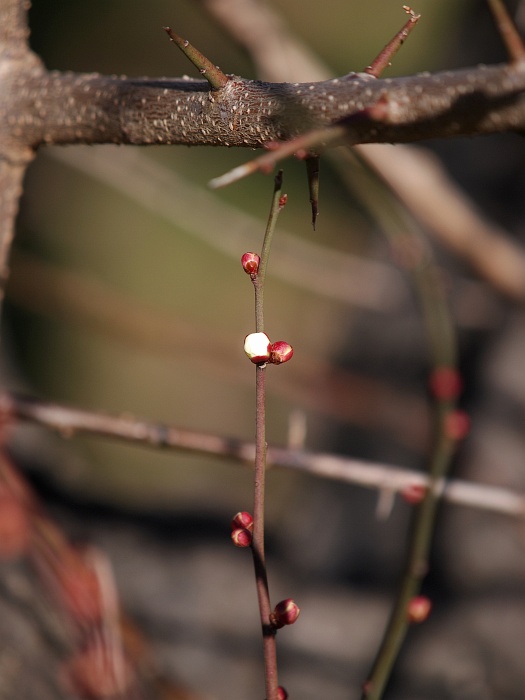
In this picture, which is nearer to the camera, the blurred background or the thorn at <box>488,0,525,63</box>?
the thorn at <box>488,0,525,63</box>

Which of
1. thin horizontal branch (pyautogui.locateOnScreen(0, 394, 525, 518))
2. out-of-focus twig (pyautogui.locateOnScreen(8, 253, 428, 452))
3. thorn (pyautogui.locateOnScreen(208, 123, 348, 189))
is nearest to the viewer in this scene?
thorn (pyautogui.locateOnScreen(208, 123, 348, 189))

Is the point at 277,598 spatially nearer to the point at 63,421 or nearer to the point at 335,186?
the point at 63,421

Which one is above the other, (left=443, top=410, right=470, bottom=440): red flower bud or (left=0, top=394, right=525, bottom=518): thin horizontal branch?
(left=443, top=410, right=470, bottom=440): red flower bud

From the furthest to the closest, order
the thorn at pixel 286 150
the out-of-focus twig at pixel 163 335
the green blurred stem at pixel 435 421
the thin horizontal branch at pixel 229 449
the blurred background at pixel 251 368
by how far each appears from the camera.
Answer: the out-of-focus twig at pixel 163 335 < the blurred background at pixel 251 368 < the thin horizontal branch at pixel 229 449 < the green blurred stem at pixel 435 421 < the thorn at pixel 286 150

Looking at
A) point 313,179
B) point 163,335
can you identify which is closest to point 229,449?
point 313,179

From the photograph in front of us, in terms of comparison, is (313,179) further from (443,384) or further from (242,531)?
(443,384)

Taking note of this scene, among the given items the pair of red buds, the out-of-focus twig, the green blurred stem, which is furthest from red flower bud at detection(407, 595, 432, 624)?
the out-of-focus twig

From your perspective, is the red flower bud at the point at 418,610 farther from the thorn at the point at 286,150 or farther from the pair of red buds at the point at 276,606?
the thorn at the point at 286,150

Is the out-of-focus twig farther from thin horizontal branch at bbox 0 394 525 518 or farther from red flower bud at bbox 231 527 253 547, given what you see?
red flower bud at bbox 231 527 253 547

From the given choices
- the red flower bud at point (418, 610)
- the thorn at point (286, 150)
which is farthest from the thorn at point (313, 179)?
the red flower bud at point (418, 610)
